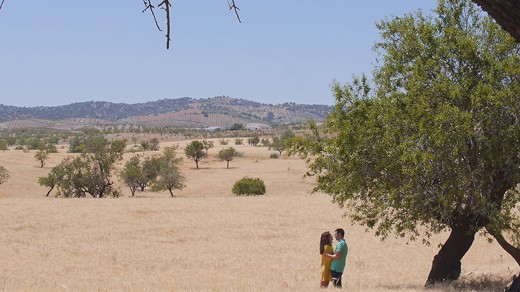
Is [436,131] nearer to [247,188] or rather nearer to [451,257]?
[451,257]

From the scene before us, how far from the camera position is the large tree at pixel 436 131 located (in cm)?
1409

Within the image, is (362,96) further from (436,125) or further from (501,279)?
(501,279)

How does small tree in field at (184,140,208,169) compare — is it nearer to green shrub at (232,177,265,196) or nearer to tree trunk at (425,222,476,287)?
green shrub at (232,177,265,196)

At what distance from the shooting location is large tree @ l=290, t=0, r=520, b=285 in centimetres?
1409

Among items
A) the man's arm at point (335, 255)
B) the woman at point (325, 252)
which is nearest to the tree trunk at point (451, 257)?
the woman at point (325, 252)

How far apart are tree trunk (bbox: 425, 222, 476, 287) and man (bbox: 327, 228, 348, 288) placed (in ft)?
12.4

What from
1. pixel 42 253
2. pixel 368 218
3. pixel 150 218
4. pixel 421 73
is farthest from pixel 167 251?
pixel 421 73

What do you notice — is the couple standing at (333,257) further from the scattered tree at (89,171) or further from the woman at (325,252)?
the scattered tree at (89,171)

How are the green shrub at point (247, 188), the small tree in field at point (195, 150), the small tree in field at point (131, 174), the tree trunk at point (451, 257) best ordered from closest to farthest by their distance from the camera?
the tree trunk at point (451, 257), the small tree in field at point (131, 174), the green shrub at point (247, 188), the small tree in field at point (195, 150)

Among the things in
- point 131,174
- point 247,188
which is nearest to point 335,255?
point 247,188

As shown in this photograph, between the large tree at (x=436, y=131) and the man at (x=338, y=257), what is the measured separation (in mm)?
1559

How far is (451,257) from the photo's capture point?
17.7 m

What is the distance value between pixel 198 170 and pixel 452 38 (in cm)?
8961

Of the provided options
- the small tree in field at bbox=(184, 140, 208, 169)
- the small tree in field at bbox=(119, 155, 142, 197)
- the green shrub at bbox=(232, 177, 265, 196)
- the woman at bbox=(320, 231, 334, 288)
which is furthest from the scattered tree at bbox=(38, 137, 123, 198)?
the woman at bbox=(320, 231, 334, 288)
